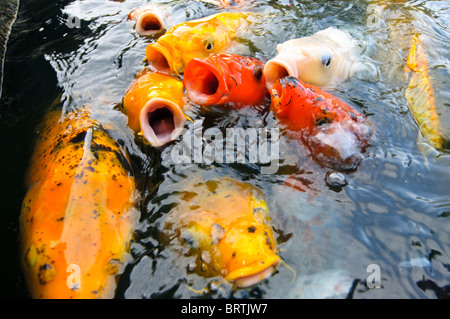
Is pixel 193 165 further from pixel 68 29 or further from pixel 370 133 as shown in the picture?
pixel 68 29

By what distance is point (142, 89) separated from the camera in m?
3.15

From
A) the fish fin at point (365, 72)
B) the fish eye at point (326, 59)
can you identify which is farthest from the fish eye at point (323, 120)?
the fish fin at point (365, 72)

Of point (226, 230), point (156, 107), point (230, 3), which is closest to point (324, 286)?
point (226, 230)

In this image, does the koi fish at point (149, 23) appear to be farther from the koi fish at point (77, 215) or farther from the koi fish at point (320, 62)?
the koi fish at point (77, 215)

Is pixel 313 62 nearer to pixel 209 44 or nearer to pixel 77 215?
pixel 209 44

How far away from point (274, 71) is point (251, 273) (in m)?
1.99

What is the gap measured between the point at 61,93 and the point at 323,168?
8.68 ft

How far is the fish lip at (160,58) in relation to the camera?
3.45m

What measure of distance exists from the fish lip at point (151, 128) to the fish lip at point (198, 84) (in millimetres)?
202

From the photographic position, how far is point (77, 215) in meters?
2.23

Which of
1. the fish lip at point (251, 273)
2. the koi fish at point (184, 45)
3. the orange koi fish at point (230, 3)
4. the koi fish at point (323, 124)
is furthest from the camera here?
the orange koi fish at point (230, 3)

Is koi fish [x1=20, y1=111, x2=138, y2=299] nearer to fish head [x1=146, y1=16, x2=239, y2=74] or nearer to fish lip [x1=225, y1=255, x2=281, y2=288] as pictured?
fish lip [x1=225, y1=255, x2=281, y2=288]

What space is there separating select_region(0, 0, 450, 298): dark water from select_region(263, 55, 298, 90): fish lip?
349 mm

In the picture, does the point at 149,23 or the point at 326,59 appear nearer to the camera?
the point at 326,59
